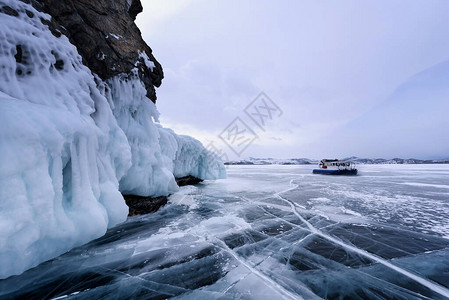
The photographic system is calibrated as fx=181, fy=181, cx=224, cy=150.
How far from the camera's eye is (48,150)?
136 inches

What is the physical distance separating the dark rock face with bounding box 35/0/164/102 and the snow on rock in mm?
701

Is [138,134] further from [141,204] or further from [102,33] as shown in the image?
[102,33]

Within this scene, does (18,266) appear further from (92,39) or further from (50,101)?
(92,39)

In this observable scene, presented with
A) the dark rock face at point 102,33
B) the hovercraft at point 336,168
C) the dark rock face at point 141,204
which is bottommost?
the dark rock face at point 141,204

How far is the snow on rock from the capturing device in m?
2.85

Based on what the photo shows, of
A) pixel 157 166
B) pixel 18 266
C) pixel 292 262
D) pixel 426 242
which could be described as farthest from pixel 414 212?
pixel 18 266

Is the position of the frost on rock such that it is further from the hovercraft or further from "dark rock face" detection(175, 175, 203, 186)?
the hovercraft

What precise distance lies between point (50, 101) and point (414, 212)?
12289mm

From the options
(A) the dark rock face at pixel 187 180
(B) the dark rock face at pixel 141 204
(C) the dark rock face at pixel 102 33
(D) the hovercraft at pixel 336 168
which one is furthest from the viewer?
(D) the hovercraft at pixel 336 168

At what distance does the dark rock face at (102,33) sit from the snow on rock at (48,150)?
70cm

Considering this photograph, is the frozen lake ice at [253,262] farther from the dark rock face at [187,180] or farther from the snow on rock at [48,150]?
the dark rock face at [187,180]

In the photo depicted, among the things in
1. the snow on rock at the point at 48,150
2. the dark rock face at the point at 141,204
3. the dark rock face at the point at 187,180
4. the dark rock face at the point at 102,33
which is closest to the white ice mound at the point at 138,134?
the dark rock face at the point at 141,204

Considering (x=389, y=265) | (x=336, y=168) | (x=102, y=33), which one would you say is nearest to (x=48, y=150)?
(x=102, y=33)

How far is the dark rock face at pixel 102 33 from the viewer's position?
5.36 meters
